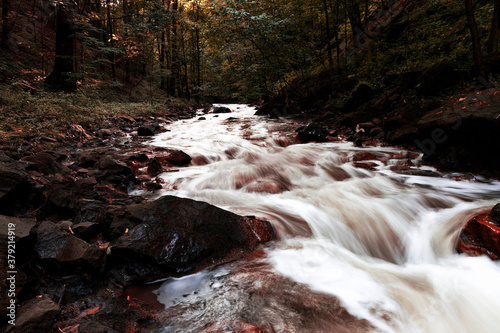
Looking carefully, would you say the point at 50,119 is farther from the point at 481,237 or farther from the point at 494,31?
the point at 494,31

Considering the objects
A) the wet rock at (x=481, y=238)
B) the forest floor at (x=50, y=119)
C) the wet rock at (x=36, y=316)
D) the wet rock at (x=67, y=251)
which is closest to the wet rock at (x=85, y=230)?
the wet rock at (x=67, y=251)

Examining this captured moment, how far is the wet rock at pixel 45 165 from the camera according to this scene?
3.93m

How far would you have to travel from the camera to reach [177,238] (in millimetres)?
Answer: 2752

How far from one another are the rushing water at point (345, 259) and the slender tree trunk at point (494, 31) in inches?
158

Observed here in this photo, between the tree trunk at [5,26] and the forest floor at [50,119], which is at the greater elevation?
the tree trunk at [5,26]

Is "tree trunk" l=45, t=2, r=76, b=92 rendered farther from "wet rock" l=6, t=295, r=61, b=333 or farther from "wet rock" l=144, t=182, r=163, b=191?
"wet rock" l=6, t=295, r=61, b=333

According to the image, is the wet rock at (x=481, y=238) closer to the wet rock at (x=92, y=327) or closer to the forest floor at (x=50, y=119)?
the wet rock at (x=92, y=327)

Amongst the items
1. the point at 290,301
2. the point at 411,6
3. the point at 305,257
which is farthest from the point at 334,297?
the point at 411,6

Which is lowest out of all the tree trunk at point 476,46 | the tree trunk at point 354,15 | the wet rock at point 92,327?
the wet rock at point 92,327

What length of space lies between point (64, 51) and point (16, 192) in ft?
35.0

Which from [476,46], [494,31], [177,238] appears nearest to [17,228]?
[177,238]

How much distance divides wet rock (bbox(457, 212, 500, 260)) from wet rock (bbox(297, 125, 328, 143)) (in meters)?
5.94

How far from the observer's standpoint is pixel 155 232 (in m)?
2.72

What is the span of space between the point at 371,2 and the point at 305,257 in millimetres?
14576
